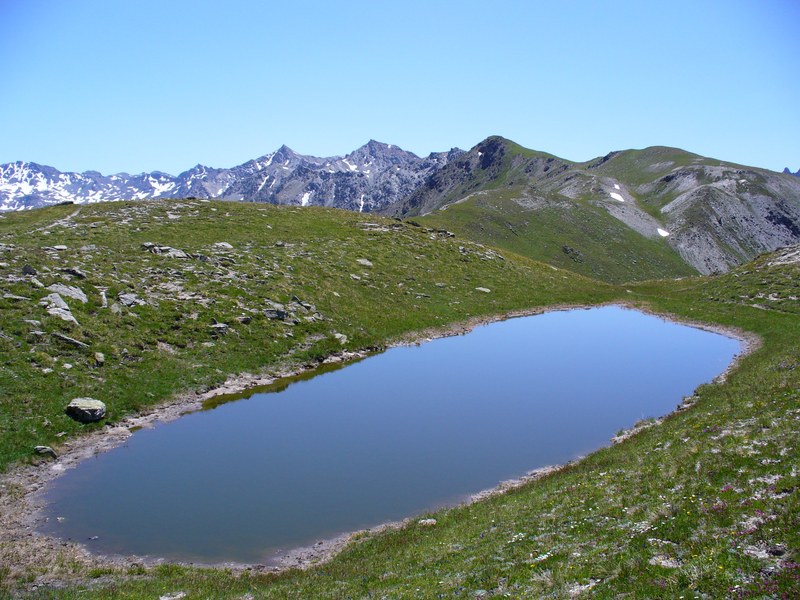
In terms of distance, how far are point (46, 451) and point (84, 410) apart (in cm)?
324

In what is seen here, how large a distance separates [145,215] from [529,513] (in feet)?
207

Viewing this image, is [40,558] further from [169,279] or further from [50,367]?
[169,279]

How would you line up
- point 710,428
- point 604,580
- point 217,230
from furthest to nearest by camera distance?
point 217,230
point 710,428
point 604,580

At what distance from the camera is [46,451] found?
24906mm

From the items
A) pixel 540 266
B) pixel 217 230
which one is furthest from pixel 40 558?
pixel 540 266

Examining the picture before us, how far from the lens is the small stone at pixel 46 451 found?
24797 mm

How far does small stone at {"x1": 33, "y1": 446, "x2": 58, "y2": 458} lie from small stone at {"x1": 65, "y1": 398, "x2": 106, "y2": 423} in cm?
287

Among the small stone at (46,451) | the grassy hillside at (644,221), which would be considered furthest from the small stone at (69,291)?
the grassy hillside at (644,221)

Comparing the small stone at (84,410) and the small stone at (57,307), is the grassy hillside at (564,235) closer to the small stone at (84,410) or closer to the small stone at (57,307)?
the small stone at (57,307)

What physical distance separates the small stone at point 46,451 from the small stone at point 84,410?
287 cm

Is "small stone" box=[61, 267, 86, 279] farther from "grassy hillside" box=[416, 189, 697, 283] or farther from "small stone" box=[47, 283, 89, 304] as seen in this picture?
"grassy hillside" box=[416, 189, 697, 283]

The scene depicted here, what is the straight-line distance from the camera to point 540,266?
8544 centimetres

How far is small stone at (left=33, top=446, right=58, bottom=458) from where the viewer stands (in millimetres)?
24797

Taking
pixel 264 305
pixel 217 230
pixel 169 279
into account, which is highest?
pixel 217 230
